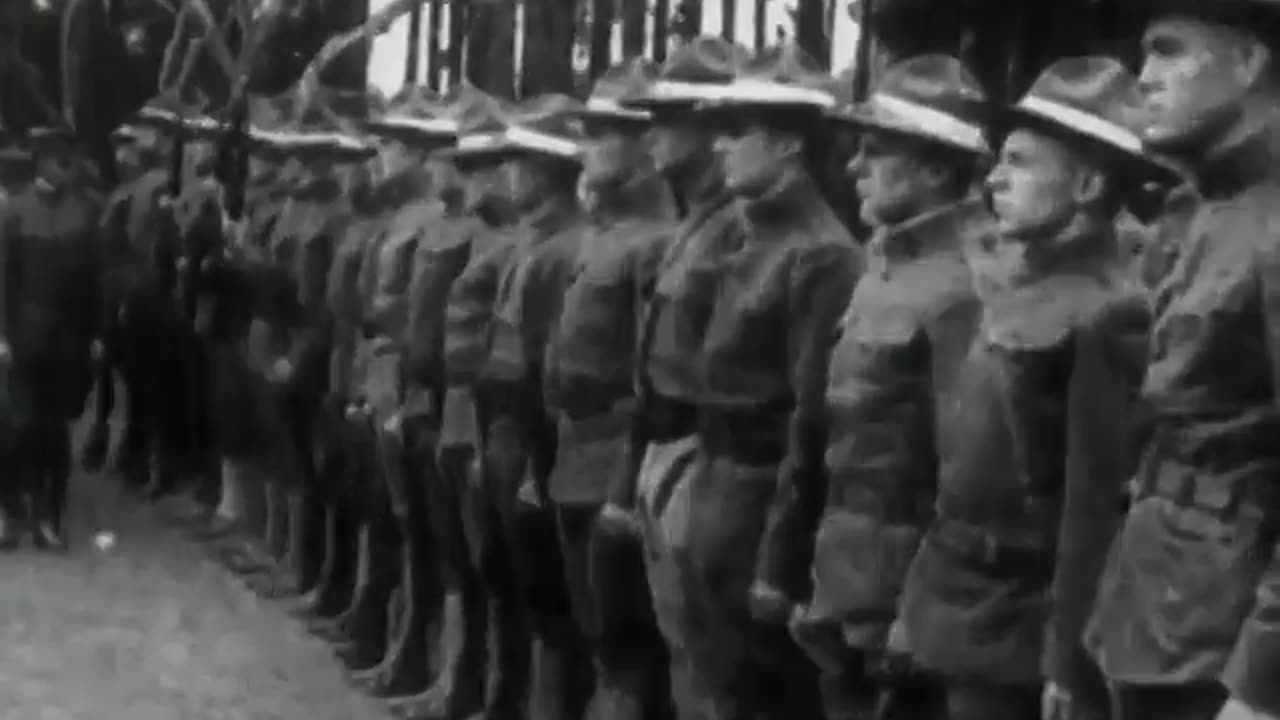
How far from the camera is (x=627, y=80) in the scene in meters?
6.75

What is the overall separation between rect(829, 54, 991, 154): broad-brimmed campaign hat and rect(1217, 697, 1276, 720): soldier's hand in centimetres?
153

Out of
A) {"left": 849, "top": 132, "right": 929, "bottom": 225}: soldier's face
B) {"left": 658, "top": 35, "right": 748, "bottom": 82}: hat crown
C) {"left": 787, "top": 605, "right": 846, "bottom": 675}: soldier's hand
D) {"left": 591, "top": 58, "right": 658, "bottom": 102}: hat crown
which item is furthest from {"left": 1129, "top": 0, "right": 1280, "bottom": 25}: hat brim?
{"left": 591, "top": 58, "right": 658, "bottom": 102}: hat crown

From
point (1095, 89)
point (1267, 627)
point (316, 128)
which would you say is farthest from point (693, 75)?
point (316, 128)

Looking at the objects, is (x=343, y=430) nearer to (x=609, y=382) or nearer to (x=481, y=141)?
(x=481, y=141)

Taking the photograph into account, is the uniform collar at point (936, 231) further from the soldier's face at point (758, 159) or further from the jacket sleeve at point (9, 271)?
the jacket sleeve at point (9, 271)

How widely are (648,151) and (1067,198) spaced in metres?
2.41

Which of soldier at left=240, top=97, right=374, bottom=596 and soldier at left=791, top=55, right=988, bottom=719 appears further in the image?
soldier at left=240, top=97, right=374, bottom=596

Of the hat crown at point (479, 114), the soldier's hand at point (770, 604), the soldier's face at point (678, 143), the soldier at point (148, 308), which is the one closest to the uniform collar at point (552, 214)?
the hat crown at point (479, 114)

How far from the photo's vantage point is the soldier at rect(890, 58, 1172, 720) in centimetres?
412

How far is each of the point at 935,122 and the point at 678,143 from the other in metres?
1.44

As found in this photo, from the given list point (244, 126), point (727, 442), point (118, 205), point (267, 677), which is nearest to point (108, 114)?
point (118, 205)

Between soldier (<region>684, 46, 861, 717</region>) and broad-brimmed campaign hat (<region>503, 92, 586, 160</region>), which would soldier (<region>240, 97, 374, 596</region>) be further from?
soldier (<region>684, 46, 861, 717</region>)

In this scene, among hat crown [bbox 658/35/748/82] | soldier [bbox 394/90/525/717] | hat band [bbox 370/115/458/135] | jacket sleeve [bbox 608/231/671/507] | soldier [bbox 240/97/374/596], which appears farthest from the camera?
soldier [bbox 240/97/374/596]

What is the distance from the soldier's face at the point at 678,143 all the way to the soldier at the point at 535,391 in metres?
0.86
